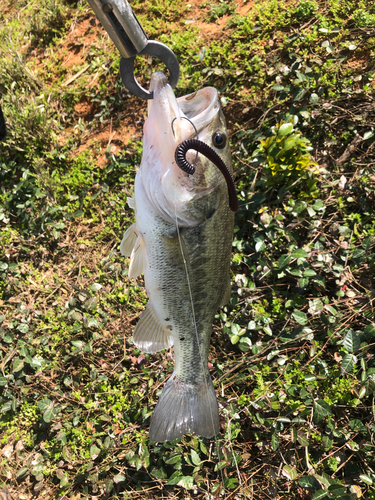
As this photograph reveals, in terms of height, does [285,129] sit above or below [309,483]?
above

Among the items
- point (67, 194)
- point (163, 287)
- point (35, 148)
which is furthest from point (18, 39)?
point (163, 287)

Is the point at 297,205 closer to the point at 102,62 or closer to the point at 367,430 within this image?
the point at 367,430

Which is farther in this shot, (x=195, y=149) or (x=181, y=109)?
(x=181, y=109)

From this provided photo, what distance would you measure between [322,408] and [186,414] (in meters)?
1.16

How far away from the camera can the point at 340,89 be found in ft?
10.3

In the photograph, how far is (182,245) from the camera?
5.85 feet

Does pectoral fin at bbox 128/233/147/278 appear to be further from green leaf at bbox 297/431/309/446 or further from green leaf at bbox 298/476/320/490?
green leaf at bbox 298/476/320/490

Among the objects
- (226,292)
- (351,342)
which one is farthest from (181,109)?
(351,342)

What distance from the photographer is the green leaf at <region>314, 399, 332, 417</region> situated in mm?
2451

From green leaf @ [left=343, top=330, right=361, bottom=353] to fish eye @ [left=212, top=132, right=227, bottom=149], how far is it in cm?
182

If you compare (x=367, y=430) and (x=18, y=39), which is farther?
(x=18, y=39)

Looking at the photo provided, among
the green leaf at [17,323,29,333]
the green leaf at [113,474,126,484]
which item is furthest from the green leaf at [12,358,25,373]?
the green leaf at [113,474,126,484]

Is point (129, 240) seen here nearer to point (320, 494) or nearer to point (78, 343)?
point (78, 343)

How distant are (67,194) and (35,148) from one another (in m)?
0.72
